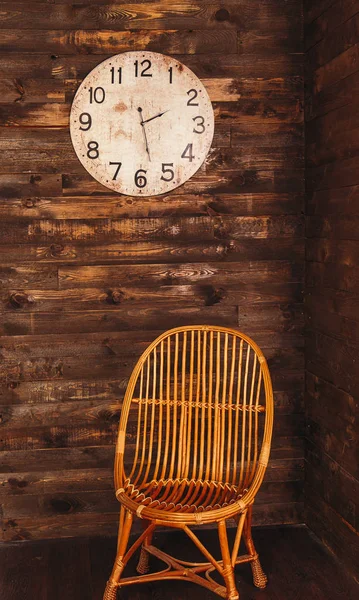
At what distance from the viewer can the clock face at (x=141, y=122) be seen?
287 centimetres

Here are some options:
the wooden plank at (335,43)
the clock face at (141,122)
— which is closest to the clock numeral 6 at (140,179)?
the clock face at (141,122)

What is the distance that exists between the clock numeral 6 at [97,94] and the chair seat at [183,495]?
1566 millimetres

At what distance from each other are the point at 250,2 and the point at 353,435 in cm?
187

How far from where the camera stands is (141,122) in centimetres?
288

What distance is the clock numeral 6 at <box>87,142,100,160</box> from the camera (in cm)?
288

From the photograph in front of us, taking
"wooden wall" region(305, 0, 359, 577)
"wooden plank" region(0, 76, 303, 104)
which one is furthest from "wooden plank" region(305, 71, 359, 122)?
"wooden plank" region(0, 76, 303, 104)

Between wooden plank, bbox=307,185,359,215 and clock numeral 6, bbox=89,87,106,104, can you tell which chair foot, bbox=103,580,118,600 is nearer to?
wooden plank, bbox=307,185,359,215

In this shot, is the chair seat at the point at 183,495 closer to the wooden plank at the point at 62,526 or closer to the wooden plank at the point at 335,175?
the wooden plank at the point at 62,526

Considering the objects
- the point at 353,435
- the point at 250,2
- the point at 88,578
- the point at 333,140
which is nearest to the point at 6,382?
the point at 88,578

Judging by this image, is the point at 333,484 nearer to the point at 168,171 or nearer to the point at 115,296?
the point at 115,296

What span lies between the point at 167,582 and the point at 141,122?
1.86 m

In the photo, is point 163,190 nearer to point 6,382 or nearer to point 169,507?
point 6,382

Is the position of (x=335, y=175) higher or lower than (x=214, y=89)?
lower

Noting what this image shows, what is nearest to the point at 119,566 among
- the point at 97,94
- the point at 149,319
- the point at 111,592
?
the point at 111,592
